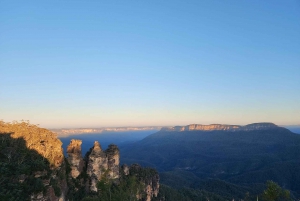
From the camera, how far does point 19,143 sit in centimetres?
4169

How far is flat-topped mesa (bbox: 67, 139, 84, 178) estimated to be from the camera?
56125mm

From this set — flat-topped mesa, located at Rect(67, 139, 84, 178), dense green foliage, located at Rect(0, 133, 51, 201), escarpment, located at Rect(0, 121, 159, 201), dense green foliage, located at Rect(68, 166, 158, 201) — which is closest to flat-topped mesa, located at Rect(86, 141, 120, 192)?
escarpment, located at Rect(0, 121, 159, 201)

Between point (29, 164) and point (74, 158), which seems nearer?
point (29, 164)

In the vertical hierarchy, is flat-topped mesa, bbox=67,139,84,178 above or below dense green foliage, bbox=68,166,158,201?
above

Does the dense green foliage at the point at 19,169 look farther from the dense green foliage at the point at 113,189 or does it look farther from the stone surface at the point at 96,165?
the stone surface at the point at 96,165

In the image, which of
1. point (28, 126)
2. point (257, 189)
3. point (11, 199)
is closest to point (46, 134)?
point (28, 126)

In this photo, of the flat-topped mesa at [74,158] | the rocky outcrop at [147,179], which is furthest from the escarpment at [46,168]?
the rocky outcrop at [147,179]

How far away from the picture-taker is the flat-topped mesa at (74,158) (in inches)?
2210

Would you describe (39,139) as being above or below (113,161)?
above

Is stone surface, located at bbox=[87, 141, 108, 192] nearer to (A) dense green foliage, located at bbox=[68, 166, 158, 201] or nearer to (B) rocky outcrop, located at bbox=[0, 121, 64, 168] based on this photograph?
(A) dense green foliage, located at bbox=[68, 166, 158, 201]

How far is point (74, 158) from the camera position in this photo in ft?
186

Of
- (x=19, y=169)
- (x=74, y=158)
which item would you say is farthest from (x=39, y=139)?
(x=74, y=158)

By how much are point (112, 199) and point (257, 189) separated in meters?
184

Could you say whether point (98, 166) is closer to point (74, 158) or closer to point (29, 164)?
point (74, 158)
